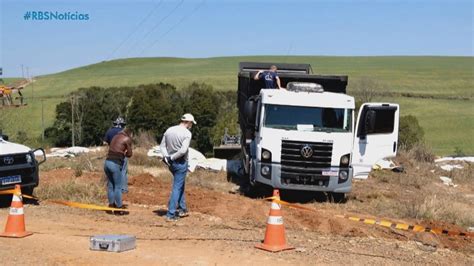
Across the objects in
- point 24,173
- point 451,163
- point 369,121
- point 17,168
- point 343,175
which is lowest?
point 451,163

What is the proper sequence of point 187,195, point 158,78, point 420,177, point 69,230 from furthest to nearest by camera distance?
point 158,78
point 420,177
point 187,195
point 69,230

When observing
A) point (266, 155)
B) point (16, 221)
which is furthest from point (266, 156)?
point (16, 221)

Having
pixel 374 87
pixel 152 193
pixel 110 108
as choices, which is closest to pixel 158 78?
pixel 110 108

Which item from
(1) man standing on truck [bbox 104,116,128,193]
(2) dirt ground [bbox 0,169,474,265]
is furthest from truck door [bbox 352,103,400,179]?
(1) man standing on truck [bbox 104,116,128,193]

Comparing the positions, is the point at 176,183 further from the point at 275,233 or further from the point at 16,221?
the point at 275,233

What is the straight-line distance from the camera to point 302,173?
1448cm

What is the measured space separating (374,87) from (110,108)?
82.1ft

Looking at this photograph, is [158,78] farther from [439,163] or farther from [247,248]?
[247,248]

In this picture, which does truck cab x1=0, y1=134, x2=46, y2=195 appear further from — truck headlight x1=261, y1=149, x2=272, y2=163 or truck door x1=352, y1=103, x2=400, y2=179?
truck door x1=352, y1=103, x2=400, y2=179

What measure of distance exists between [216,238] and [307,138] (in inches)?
203

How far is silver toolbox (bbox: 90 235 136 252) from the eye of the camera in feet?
28.3

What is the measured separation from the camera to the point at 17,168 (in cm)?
1309

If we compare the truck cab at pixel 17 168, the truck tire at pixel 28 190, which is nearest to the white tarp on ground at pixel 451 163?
the truck tire at pixel 28 190

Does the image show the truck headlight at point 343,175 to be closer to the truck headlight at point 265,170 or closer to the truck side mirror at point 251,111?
the truck headlight at point 265,170
